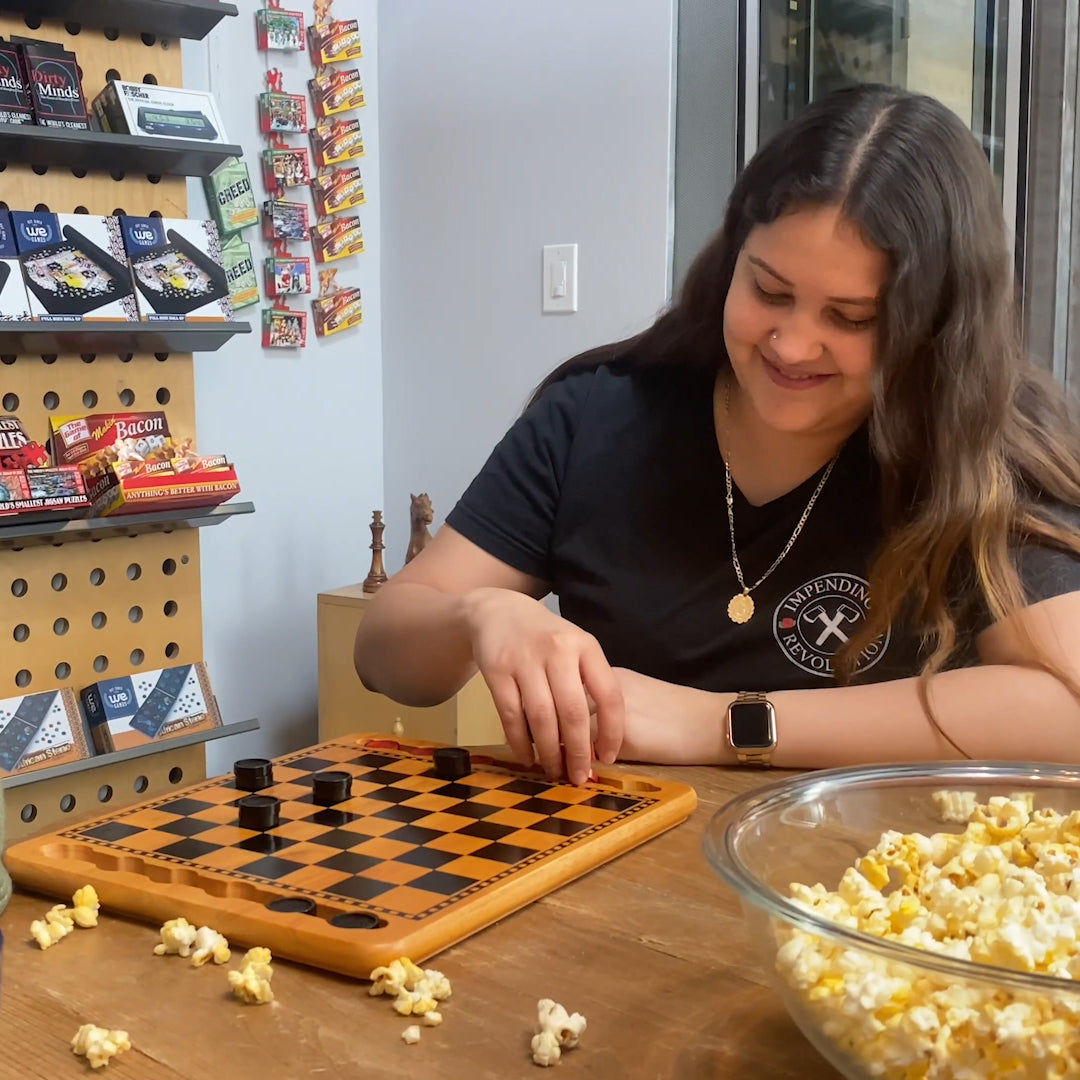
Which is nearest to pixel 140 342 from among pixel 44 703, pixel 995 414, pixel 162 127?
pixel 162 127

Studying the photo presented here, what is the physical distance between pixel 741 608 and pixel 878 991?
0.89m

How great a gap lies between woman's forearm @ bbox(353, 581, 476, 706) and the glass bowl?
572 mm

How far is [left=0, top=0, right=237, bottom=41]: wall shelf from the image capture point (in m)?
2.09

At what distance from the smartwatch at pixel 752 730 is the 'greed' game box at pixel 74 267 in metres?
1.41

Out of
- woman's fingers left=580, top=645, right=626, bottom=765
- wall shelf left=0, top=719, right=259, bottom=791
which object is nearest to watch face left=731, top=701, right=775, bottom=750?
woman's fingers left=580, top=645, right=626, bottom=765

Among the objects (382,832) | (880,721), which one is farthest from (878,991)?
(880,721)

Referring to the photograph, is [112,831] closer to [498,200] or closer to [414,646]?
[414,646]

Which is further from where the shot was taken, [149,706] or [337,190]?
[337,190]

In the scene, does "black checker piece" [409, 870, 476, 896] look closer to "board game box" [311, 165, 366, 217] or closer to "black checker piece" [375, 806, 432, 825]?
"black checker piece" [375, 806, 432, 825]

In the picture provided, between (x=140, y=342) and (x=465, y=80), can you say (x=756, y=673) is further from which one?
(x=465, y=80)

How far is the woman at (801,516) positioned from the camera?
1.12 meters

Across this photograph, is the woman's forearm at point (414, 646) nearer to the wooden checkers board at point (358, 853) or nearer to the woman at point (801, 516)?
the woman at point (801, 516)

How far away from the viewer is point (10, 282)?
2.00 meters

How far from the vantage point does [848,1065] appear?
1.72 feet
